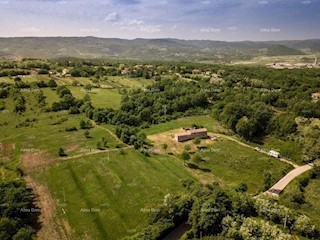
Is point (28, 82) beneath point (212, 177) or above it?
above

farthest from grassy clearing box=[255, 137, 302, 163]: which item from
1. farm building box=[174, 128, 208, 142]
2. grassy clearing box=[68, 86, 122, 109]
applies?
grassy clearing box=[68, 86, 122, 109]

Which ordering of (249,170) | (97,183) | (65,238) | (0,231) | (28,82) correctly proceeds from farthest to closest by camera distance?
(28,82), (249,170), (97,183), (65,238), (0,231)

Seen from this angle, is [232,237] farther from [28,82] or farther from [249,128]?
[28,82]

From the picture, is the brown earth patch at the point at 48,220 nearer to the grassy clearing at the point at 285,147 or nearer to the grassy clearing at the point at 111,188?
the grassy clearing at the point at 111,188

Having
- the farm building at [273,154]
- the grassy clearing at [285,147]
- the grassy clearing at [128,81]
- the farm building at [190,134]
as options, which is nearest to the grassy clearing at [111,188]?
the farm building at [190,134]

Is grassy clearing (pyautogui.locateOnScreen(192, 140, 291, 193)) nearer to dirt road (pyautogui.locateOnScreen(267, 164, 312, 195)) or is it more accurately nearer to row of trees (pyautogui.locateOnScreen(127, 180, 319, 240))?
dirt road (pyautogui.locateOnScreen(267, 164, 312, 195))

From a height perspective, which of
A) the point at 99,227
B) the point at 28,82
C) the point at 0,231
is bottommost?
the point at 99,227

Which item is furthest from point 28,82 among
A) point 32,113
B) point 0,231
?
point 0,231
